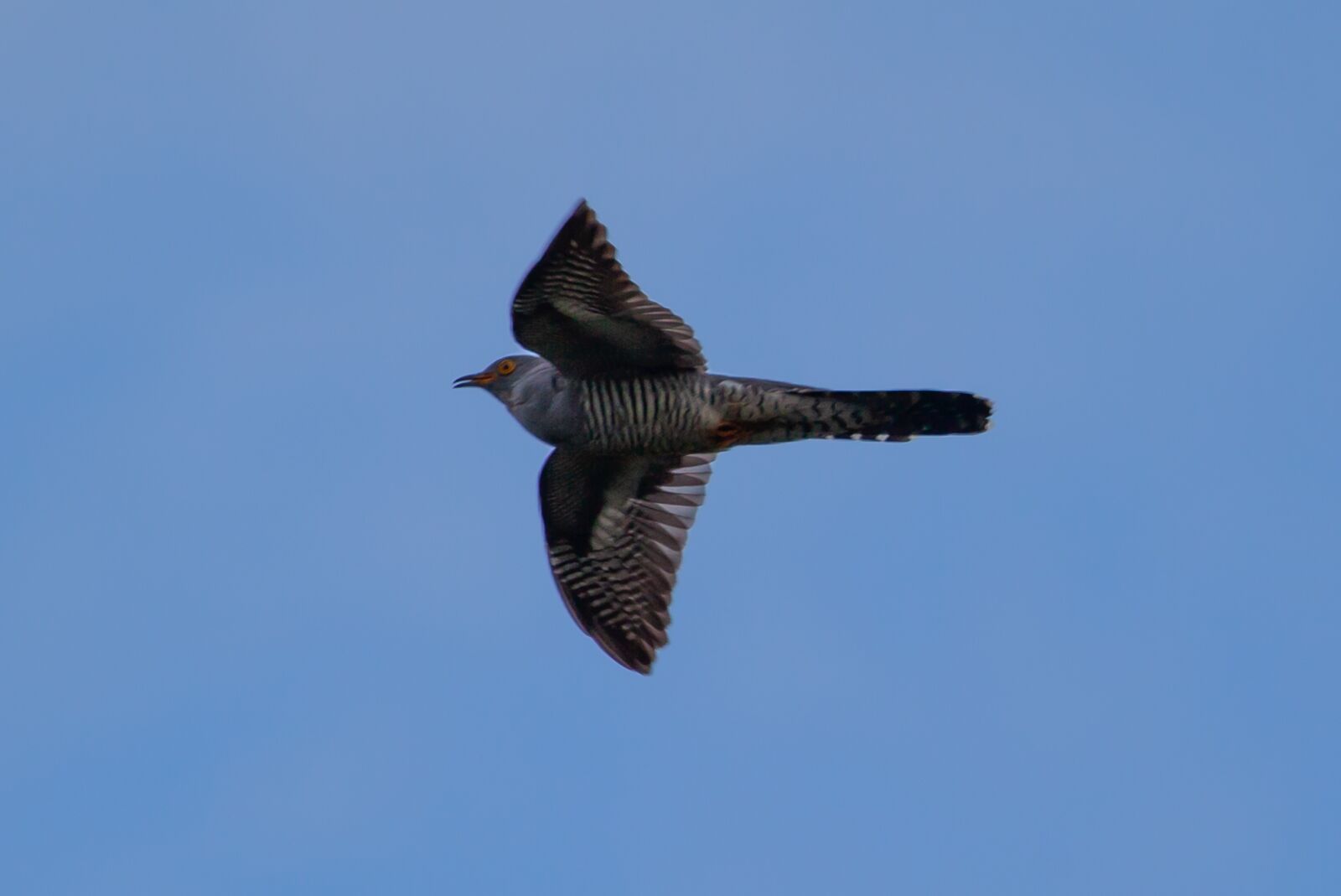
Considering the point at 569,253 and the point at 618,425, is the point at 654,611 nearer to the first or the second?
the point at 618,425

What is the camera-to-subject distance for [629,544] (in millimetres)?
12664

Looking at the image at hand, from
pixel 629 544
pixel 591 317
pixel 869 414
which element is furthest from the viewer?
pixel 629 544

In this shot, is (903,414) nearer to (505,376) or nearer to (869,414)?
(869,414)

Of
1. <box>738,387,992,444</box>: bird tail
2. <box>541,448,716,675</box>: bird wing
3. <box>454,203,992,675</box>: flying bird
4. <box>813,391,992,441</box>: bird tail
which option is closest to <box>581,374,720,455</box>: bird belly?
<box>454,203,992,675</box>: flying bird

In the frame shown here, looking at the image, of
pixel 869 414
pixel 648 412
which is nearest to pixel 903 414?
pixel 869 414

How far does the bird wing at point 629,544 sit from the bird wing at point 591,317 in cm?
128

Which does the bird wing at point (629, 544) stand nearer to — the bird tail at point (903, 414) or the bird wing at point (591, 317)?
the bird wing at point (591, 317)

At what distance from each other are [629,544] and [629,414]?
1425 mm

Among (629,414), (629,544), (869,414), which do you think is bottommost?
(629,544)

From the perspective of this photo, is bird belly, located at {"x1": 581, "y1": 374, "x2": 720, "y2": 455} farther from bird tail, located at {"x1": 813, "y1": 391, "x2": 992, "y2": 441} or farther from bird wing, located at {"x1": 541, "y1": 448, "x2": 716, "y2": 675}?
bird wing, located at {"x1": 541, "y1": 448, "x2": 716, "y2": 675}

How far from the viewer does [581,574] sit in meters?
12.7

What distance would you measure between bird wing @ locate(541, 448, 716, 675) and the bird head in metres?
0.75

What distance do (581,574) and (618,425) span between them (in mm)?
1543

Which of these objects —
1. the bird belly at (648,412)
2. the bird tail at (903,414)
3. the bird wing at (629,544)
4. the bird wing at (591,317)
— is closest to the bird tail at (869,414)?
the bird tail at (903,414)
